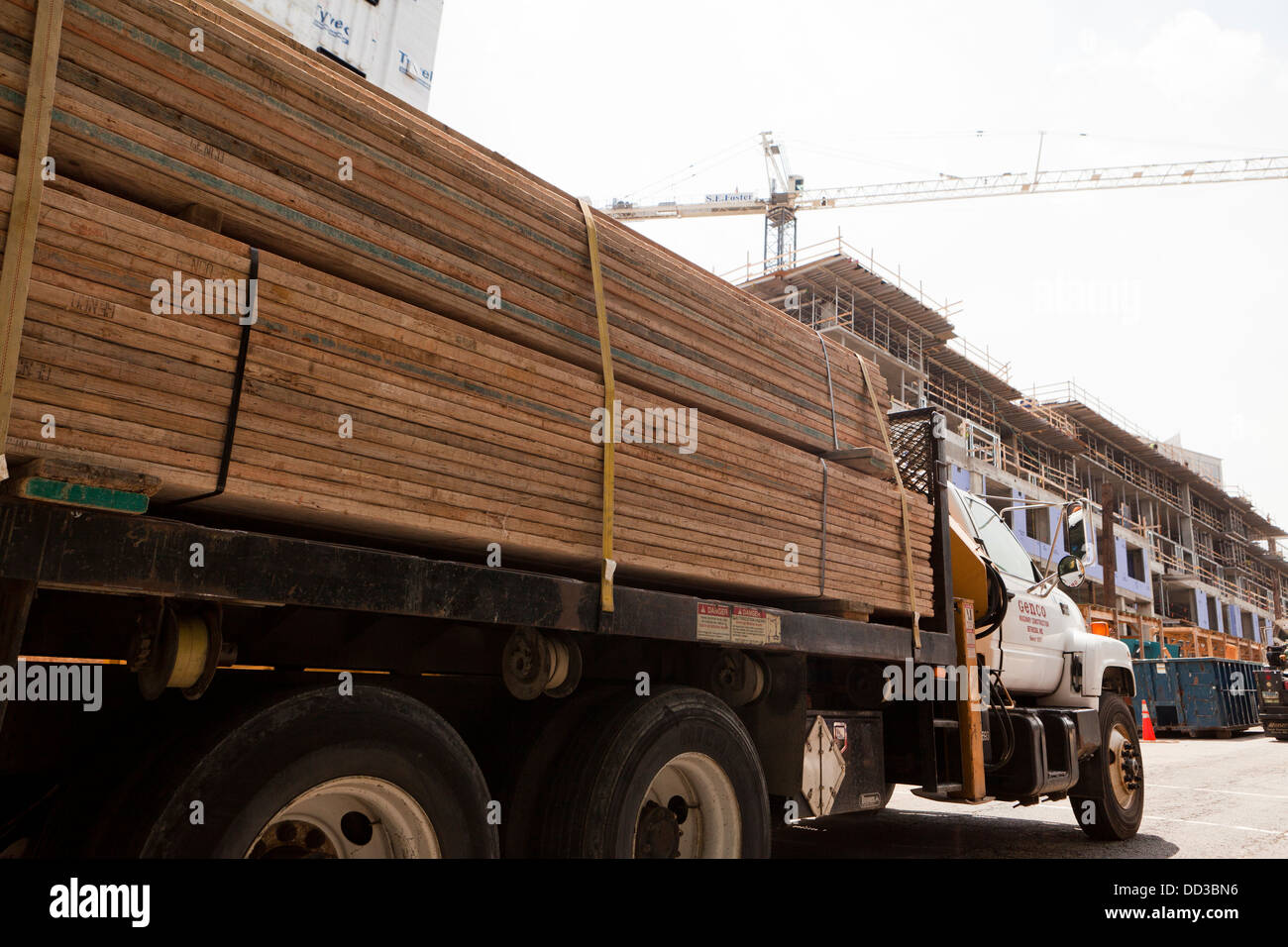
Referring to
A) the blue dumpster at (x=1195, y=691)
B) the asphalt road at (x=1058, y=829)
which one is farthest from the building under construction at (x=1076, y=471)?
the asphalt road at (x=1058, y=829)

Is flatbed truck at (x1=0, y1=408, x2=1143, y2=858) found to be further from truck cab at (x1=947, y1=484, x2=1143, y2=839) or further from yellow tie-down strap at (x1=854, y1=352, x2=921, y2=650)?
truck cab at (x1=947, y1=484, x2=1143, y2=839)

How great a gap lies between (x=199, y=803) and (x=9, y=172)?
58.0 inches

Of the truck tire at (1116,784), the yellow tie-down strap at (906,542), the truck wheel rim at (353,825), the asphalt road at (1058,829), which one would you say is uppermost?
the yellow tie-down strap at (906,542)

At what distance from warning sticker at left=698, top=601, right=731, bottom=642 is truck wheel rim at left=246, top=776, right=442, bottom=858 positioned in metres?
1.35

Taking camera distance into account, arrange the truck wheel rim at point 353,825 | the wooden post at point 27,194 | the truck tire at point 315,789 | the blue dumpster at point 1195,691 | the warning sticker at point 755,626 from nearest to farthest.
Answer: the wooden post at point 27,194
the truck tire at point 315,789
the truck wheel rim at point 353,825
the warning sticker at point 755,626
the blue dumpster at point 1195,691

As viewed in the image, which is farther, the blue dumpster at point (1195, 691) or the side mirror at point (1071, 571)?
the blue dumpster at point (1195, 691)

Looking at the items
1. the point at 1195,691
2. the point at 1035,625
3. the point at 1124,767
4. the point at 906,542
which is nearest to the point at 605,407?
the point at 906,542

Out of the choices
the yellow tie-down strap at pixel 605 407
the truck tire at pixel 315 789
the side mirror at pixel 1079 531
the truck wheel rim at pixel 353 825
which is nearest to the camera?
the truck tire at pixel 315 789

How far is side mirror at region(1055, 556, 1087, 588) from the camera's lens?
21.9 feet

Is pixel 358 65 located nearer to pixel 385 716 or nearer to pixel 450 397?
pixel 450 397

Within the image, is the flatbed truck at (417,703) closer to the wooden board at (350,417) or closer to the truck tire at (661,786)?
the truck tire at (661,786)

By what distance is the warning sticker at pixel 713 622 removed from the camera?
375 centimetres

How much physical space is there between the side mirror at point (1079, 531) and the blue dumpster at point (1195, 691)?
1688cm
